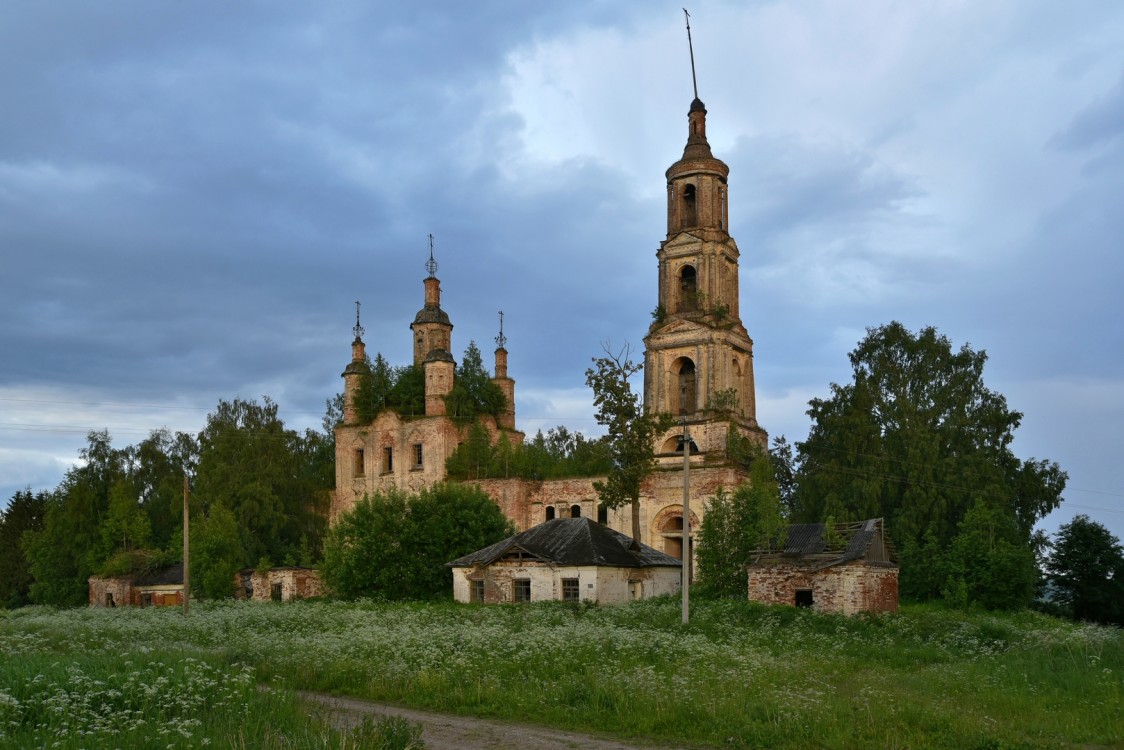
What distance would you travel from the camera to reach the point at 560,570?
1358 inches

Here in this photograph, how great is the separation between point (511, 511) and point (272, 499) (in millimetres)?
15509

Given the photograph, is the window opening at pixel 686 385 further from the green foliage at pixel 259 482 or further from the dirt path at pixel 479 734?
the dirt path at pixel 479 734

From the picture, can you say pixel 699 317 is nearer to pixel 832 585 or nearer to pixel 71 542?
pixel 832 585

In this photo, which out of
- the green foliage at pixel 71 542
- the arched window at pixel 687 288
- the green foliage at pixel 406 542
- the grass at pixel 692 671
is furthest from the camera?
the green foliage at pixel 71 542

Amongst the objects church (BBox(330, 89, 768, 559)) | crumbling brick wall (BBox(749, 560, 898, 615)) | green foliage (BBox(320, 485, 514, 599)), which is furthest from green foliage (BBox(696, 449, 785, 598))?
green foliage (BBox(320, 485, 514, 599))

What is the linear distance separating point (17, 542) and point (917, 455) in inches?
2023

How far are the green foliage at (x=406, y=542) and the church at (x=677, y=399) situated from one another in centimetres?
493

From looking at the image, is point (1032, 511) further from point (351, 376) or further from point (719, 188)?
point (351, 376)

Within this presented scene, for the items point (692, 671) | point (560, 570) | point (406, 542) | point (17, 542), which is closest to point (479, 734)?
point (692, 671)

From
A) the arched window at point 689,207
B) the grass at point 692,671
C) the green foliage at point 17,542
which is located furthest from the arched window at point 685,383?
the green foliage at point 17,542

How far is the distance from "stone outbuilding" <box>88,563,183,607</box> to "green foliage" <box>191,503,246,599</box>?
122 cm

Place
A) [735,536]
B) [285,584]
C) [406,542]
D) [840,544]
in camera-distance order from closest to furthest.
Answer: [840,544], [735,536], [406,542], [285,584]

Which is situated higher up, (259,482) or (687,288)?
(687,288)

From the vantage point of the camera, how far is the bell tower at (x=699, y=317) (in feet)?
145
